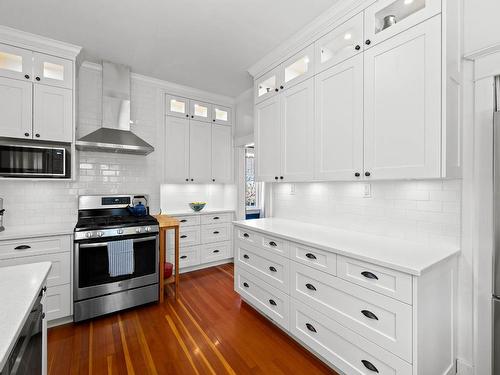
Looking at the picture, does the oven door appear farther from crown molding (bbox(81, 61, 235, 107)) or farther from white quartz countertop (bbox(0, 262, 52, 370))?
crown molding (bbox(81, 61, 235, 107))

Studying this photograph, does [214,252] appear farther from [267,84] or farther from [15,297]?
[15,297]

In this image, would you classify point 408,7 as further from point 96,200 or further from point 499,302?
point 96,200

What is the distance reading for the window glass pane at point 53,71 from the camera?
271 cm

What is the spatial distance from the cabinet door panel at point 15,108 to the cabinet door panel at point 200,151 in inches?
78.4

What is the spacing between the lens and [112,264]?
8.50 ft

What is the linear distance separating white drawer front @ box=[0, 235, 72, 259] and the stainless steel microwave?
688 millimetres

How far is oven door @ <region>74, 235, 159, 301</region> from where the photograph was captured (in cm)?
248

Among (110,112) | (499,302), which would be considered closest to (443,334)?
(499,302)

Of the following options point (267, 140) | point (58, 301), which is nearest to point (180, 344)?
point (58, 301)

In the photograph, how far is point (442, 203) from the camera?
181cm

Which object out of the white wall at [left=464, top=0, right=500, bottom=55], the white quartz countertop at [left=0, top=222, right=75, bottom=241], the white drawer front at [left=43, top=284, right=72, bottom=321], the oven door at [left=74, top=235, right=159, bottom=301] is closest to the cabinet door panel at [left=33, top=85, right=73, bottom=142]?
the white quartz countertop at [left=0, top=222, right=75, bottom=241]

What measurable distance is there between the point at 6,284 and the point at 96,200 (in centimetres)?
221

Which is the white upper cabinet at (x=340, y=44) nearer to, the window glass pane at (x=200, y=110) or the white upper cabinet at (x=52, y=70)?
the window glass pane at (x=200, y=110)

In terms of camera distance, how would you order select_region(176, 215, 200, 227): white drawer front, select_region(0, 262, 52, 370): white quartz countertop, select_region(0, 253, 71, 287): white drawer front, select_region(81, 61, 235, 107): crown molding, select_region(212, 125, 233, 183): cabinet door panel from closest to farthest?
select_region(0, 262, 52, 370): white quartz countertop, select_region(0, 253, 71, 287): white drawer front, select_region(81, 61, 235, 107): crown molding, select_region(176, 215, 200, 227): white drawer front, select_region(212, 125, 233, 183): cabinet door panel
